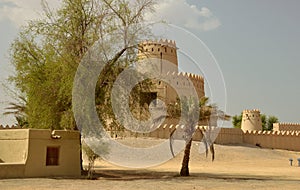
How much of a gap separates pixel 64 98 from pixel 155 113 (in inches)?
217

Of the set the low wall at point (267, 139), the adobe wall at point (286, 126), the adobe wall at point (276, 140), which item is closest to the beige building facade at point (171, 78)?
the low wall at point (267, 139)

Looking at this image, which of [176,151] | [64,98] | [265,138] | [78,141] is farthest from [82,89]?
[265,138]

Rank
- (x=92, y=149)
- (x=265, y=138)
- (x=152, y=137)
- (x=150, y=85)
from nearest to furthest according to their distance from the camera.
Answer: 1. (x=92, y=149)
2. (x=150, y=85)
3. (x=152, y=137)
4. (x=265, y=138)

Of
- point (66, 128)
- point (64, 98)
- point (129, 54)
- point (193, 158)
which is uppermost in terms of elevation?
point (129, 54)

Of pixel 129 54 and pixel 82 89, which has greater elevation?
pixel 129 54

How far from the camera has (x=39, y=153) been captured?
18484 millimetres

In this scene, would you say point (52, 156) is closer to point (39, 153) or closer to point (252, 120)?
point (39, 153)

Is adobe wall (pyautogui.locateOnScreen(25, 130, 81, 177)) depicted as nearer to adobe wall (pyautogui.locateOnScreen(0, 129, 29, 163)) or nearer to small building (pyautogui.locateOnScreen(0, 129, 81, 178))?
small building (pyautogui.locateOnScreen(0, 129, 81, 178))

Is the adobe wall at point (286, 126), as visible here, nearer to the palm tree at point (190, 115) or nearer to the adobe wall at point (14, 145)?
the palm tree at point (190, 115)

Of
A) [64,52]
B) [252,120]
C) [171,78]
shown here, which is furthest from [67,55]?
[252,120]

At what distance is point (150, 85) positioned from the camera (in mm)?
21484

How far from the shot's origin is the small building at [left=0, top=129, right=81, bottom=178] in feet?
59.0

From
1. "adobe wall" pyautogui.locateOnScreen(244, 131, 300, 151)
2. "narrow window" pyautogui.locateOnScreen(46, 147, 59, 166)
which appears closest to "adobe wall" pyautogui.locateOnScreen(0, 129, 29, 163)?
"narrow window" pyautogui.locateOnScreen(46, 147, 59, 166)

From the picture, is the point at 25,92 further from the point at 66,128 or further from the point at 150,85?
the point at 150,85
